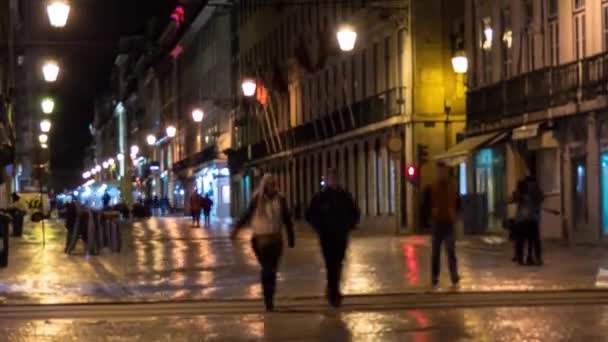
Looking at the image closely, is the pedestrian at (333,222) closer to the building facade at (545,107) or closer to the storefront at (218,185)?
the building facade at (545,107)

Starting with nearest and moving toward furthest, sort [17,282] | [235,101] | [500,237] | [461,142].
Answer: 1. [17,282]
2. [500,237]
3. [461,142]
4. [235,101]

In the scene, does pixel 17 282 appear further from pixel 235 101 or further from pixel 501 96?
pixel 235 101

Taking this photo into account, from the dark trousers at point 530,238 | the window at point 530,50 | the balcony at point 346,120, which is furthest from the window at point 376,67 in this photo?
the dark trousers at point 530,238

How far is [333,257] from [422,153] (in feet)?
92.9

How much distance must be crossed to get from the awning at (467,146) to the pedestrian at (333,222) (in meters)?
21.1

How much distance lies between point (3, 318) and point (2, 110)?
147 feet

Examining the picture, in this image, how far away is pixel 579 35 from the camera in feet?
104

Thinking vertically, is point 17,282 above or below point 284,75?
below

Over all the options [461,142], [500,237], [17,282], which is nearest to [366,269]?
[17,282]

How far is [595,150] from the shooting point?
31.2 m

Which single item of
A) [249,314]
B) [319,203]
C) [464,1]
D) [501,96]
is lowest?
[249,314]

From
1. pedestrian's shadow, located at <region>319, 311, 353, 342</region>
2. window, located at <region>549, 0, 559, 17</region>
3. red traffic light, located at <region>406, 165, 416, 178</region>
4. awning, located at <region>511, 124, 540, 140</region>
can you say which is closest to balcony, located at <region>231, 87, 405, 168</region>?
red traffic light, located at <region>406, 165, 416, 178</region>

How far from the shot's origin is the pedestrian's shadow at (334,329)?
12633 millimetres

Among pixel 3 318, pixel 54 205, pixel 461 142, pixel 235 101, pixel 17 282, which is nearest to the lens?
pixel 3 318
